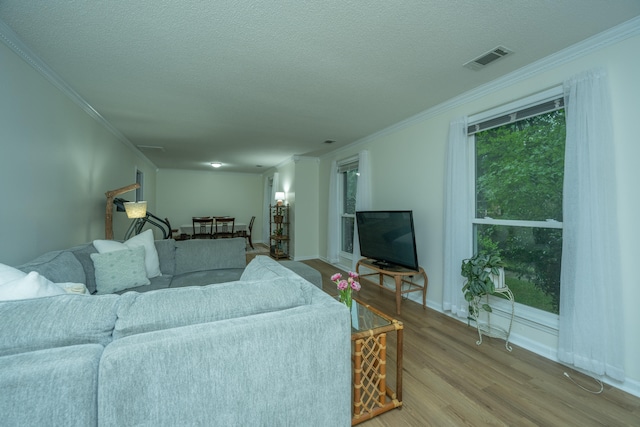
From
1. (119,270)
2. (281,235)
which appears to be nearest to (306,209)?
(281,235)

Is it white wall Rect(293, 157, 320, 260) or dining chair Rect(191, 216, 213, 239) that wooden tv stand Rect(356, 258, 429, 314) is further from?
dining chair Rect(191, 216, 213, 239)

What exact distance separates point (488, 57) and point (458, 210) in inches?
56.2

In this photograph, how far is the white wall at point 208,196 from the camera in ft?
25.4

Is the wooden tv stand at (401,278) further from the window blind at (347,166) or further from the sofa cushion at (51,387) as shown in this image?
the sofa cushion at (51,387)

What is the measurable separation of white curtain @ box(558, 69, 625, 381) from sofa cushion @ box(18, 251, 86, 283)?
375 centimetres

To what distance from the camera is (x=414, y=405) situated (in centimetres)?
168

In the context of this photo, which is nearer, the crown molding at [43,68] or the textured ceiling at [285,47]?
the textured ceiling at [285,47]

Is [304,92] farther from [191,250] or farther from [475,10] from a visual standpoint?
[191,250]

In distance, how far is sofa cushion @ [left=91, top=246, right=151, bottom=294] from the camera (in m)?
2.29

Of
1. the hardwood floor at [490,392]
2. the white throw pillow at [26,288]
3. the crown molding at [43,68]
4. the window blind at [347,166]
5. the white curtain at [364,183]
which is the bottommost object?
the hardwood floor at [490,392]

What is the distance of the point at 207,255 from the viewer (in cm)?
319

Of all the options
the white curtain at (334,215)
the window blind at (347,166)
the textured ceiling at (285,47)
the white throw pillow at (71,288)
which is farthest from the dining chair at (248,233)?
the white throw pillow at (71,288)

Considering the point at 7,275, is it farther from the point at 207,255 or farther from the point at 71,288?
the point at 207,255

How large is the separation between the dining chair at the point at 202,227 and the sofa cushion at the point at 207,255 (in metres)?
4.23
